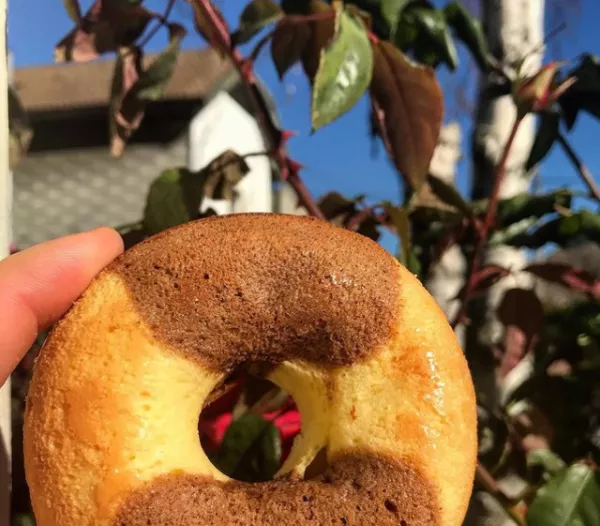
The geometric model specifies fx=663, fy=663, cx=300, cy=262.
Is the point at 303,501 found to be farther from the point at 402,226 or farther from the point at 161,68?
the point at 161,68

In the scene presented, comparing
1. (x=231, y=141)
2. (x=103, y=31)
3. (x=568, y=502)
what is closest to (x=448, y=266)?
(x=568, y=502)

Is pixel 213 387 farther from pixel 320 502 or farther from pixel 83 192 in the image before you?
pixel 83 192

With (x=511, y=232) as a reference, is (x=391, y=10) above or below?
above

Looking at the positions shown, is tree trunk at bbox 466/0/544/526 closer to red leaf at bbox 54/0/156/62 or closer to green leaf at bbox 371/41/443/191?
green leaf at bbox 371/41/443/191

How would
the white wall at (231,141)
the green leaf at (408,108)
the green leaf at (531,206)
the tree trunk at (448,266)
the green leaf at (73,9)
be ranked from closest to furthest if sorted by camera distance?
the green leaf at (408,108), the green leaf at (73,9), the green leaf at (531,206), the tree trunk at (448,266), the white wall at (231,141)

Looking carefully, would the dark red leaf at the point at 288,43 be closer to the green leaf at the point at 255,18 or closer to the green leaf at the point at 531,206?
the green leaf at the point at 255,18

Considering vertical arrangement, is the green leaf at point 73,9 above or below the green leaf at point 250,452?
above

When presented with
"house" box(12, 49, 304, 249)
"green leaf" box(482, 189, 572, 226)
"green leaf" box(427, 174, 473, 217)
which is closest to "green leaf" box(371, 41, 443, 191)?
"green leaf" box(427, 174, 473, 217)

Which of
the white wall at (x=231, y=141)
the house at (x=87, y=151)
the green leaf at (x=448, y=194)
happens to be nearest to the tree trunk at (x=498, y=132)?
the green leaf at (x=448, y=194)
